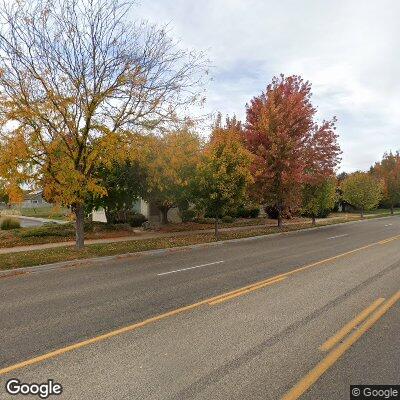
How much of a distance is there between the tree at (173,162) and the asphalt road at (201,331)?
265 inches

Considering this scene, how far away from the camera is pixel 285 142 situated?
26.4 meters

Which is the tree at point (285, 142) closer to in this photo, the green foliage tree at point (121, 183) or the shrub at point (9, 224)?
the green foliage tree at point (121, 183)

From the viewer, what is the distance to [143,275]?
1100 cm

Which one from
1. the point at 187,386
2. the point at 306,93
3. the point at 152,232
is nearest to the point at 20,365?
the point at 187,386

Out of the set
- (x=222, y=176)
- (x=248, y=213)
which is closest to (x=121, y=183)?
(x=222, y=176)

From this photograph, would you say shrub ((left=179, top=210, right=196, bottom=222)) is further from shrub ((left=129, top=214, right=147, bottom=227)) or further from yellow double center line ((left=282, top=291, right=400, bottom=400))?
yellow double center line ((left=282, top=291, right=400, bottom=400))

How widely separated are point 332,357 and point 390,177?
2360 inches

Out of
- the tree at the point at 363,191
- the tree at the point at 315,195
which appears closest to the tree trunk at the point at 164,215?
the tree at the point at 315,195

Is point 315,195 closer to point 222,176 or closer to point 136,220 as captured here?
point 222,176

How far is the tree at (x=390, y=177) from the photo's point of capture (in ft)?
189

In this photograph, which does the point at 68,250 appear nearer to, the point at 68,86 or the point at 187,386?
the point at 68,86

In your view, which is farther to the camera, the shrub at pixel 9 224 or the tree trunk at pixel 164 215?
the tree trunk at pixel 164 215

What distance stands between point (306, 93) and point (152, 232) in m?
15.1

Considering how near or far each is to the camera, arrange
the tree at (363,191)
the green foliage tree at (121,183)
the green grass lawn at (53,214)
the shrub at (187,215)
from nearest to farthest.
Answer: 1. the green grass lawn at (53,214)
2. the green foliage tree at (121,183)
3. the shrub at (187,215)
4. the tree at (363,191)
